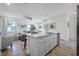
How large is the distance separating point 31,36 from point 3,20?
2.30 feet

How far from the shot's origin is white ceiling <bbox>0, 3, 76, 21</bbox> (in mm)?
2004

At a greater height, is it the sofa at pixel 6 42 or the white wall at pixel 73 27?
the white wall at pixel 73 27

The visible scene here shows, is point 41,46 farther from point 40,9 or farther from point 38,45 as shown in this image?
point 40,9

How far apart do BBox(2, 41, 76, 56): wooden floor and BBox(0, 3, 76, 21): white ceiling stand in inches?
26.8

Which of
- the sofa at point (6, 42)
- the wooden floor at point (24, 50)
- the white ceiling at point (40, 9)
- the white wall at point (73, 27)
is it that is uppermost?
the white ceiling at point (40, 9)

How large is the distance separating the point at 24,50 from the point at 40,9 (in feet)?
3.23

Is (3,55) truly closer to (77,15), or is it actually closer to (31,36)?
(31,36)

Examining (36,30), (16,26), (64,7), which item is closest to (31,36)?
(36,30)

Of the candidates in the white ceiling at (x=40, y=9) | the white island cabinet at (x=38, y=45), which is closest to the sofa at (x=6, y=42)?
the white island cabinet at (x=38, y=45)

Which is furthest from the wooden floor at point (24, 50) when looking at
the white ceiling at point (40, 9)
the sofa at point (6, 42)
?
the white ceiling at point (40, 9)

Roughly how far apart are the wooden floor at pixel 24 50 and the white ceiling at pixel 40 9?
2.23 ft

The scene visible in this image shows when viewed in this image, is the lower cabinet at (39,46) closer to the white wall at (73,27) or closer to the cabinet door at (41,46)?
the cabinet door at (41,46)

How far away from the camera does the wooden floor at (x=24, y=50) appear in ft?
6.61

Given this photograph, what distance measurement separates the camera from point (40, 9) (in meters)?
2.04
